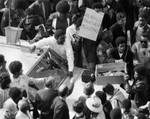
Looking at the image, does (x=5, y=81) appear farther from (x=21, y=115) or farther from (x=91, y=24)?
(x=91, y=24)

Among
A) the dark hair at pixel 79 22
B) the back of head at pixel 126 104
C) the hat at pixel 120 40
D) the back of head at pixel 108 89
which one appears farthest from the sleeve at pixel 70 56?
the back of head at pixel 126 104

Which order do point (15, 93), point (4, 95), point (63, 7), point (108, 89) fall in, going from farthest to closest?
point (63, 7) < point (4, 95) < point (108, 89) < point (15, 93)

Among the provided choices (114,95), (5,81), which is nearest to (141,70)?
(114,95)

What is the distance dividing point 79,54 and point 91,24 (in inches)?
31.9

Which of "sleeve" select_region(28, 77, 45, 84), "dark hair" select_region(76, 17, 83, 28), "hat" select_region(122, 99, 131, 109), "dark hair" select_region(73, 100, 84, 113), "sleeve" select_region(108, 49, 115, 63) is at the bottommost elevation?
"sleeve" select_region(28, 77, 45, 84)

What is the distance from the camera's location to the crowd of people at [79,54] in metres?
12.8

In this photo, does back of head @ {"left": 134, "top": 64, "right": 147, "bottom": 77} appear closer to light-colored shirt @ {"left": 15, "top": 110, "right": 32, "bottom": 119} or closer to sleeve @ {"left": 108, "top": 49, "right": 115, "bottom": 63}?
sleeve @ {"left": 108, "top": 49, "right": 115, "bottom": 63}

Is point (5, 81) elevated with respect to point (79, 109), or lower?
elevated

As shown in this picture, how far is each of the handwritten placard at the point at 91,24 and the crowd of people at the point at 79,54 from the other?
13cm

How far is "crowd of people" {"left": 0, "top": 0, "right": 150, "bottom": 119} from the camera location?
1278 centimetres

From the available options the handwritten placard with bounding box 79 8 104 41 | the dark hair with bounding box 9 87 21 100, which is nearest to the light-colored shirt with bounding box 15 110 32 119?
the dark hair with bounding box 9 87 21 100

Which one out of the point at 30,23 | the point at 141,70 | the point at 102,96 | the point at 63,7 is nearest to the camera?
the point at 102,96

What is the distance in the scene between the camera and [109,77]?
1501 cm

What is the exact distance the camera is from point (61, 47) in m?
15.6
